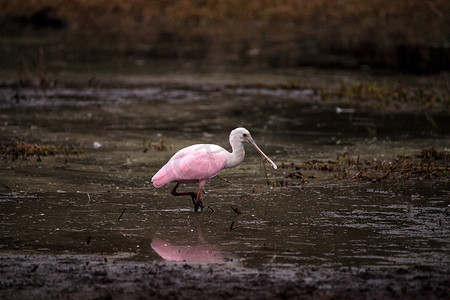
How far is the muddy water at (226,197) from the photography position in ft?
24.6

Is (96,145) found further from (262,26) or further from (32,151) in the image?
(262,26)

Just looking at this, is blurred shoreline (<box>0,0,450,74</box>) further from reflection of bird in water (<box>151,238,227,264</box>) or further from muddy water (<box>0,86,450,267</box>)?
reflection of bird in water (<box>151,238,227,264</box>)

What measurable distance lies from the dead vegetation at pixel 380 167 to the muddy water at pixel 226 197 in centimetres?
18

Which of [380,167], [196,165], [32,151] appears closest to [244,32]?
[32,151]

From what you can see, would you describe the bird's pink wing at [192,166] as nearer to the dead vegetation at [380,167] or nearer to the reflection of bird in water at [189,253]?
the reflection of bird in water at [189,253]

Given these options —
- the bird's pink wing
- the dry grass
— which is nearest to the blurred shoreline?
the dry grass

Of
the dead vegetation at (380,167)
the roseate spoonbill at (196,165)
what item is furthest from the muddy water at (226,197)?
the roseate spoonbill at (196,165)

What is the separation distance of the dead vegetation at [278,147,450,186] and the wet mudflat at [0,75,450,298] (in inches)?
3.1

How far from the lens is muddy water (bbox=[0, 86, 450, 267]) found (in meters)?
7.51

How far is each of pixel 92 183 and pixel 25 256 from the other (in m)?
3.32

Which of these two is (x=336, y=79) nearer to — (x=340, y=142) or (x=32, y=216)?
(x=340, y=142)

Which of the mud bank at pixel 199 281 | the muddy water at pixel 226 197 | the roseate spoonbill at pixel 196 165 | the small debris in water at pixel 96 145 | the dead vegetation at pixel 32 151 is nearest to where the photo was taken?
the mud bank at pixel 199 281

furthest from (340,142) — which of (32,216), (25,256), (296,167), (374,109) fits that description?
(25,256)

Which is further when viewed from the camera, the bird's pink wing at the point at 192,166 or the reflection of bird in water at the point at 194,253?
the bird's pink wing at the point at 192,166
